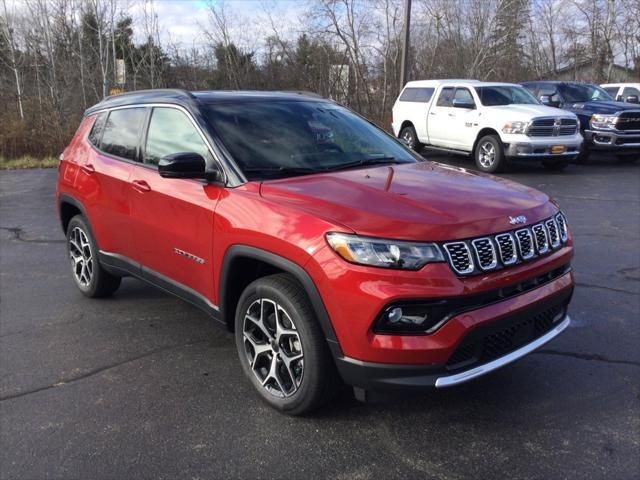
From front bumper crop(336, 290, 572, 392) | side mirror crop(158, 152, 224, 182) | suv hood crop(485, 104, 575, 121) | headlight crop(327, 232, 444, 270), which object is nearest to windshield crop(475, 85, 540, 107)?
suv hood crop(485, 104, 575, 121)

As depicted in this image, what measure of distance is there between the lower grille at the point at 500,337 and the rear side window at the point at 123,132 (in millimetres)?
2909

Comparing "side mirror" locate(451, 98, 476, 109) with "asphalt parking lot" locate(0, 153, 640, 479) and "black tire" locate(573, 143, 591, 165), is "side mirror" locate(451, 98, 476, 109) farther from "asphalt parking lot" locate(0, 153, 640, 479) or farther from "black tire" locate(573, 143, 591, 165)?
"asphalt parking lot" locate(0, 153, 640, 479)

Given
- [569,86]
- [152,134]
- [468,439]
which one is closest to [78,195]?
[152,134]

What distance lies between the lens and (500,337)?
9.54 feet

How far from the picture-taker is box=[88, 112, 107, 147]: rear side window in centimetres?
502

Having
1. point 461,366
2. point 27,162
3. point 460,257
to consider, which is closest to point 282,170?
point 460,257

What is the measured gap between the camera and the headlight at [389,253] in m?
2.65

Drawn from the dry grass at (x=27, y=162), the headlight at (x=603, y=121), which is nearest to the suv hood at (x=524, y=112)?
the headlight at (x=603, y=121)

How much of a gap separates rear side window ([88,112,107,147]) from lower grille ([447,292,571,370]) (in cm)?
369

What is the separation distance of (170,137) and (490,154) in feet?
33.1

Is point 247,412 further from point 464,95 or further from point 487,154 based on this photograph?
point 464,95

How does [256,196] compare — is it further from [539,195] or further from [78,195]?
[78,195]

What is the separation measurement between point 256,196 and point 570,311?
9.66 ft

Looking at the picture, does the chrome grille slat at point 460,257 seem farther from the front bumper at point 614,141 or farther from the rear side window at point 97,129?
the front bumper at point 614,141
